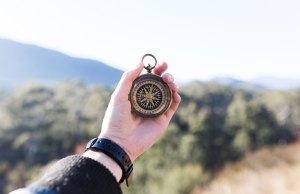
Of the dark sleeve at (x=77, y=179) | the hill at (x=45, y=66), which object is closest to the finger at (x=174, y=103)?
the dark sleeve at (x=77, y=179)

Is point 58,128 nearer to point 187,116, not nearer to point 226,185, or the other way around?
point 187,116

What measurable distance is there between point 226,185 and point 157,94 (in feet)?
31.0

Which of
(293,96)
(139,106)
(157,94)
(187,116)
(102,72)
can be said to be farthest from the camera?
(102,72)

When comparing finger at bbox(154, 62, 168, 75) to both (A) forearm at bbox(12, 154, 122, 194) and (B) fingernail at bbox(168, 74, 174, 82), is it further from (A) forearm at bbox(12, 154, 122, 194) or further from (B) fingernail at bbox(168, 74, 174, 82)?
(A) forearm at bbox(12, 154, 122, 194)

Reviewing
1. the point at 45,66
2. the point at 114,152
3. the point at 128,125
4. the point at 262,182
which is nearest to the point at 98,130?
the point at 262,182

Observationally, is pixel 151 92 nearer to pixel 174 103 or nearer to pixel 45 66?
pixel 174 103

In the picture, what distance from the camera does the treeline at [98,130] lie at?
22.5 metres

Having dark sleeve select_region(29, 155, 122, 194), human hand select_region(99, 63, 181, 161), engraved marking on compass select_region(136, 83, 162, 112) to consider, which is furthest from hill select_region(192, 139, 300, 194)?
dark sleeve select_region(29, 155, 122, 194)

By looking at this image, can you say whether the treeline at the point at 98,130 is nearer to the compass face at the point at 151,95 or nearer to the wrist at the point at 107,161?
the compass face at the point at 151,95

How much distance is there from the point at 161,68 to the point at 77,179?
1463 mm

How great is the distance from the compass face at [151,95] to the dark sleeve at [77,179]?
3.96 ft

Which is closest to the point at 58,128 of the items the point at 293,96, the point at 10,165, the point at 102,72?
the point at 10,165

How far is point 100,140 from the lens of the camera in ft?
5.68

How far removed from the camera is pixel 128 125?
2.02 metres
